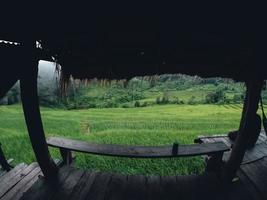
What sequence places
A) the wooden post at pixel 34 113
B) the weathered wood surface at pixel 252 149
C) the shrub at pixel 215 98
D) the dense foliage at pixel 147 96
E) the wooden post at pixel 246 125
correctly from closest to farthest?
the wooden post at pixel 34 113 < the wooden post at pixel 246 125 < the weathered wood surface at pixel 252 149 < the shrub at pixel 215 98 < the dense foliage at pixel 147 96

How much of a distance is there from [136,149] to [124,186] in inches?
22.3

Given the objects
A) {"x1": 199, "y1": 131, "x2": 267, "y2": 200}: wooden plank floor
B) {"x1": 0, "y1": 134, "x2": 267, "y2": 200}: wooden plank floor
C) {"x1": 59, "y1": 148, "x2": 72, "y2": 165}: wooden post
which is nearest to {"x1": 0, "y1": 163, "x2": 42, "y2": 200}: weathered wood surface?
{"x1": 0, "y1": 134, "x2": 267, "y2": 200}: wooden plank floor

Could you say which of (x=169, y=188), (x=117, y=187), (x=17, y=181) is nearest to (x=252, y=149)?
A: (x=169, y=188)

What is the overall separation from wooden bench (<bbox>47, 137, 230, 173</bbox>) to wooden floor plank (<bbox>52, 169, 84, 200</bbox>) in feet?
1.30

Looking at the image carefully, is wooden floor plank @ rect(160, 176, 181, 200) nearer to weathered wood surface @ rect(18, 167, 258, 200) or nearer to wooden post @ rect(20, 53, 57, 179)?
weathered wood surface @ rect(18, 167, 258, 200)

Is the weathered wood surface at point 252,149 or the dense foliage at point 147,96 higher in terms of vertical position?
the weathered wood surface at point 252,149

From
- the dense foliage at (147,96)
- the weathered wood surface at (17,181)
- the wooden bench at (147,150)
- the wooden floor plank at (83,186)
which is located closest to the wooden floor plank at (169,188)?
the wooden bench at (147,150)

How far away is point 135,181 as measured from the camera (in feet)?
12.3

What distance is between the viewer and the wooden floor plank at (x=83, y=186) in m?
3.29

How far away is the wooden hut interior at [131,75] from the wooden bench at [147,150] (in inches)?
0.6

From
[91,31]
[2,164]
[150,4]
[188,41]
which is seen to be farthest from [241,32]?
[2,164]

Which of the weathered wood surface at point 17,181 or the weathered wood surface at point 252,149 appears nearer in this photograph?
the weathered wood surface at point 17,181

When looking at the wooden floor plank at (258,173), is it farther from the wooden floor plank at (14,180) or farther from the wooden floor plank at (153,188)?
the wooden floor plank at (14,180)

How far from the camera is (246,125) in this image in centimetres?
329
